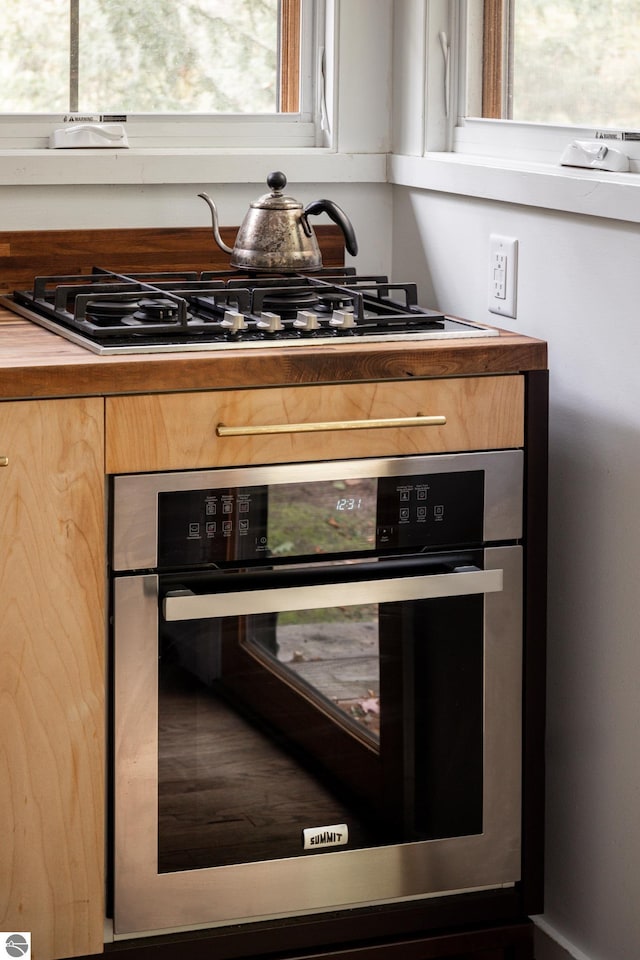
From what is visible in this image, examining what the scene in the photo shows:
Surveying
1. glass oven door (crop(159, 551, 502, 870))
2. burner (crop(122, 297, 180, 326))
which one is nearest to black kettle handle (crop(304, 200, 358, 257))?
burner (crop(122, 297, 180, 326))

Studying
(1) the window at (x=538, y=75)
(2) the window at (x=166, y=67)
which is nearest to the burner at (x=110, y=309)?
(2) the window at (x=166, y=67)

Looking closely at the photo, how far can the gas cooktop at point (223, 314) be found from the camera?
176 cm

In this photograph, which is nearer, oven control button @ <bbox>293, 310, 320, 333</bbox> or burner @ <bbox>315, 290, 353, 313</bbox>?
oven control button @ <bbox>293, 310, 320, 333</bbox>

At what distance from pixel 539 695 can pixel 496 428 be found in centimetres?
39

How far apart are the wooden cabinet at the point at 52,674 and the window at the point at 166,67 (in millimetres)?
880

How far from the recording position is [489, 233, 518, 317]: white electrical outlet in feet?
6.71

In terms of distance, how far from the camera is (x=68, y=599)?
1676mm

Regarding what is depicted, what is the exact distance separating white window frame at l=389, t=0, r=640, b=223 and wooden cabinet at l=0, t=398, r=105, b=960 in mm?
729

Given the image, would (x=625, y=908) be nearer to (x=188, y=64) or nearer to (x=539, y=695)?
(x=539, y=695)

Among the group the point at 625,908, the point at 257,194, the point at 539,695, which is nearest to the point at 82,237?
the point at 257,194

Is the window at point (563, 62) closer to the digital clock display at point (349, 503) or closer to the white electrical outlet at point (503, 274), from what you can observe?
the white electrical outlet at point (503, 274)

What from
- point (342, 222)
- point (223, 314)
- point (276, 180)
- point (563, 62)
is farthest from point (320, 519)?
point (563, 62)

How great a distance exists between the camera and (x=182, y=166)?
2.30 meters

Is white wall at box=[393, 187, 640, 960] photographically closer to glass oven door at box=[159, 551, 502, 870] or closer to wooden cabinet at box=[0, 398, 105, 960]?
glass oven door at box=[159, 551, 502, 870]
